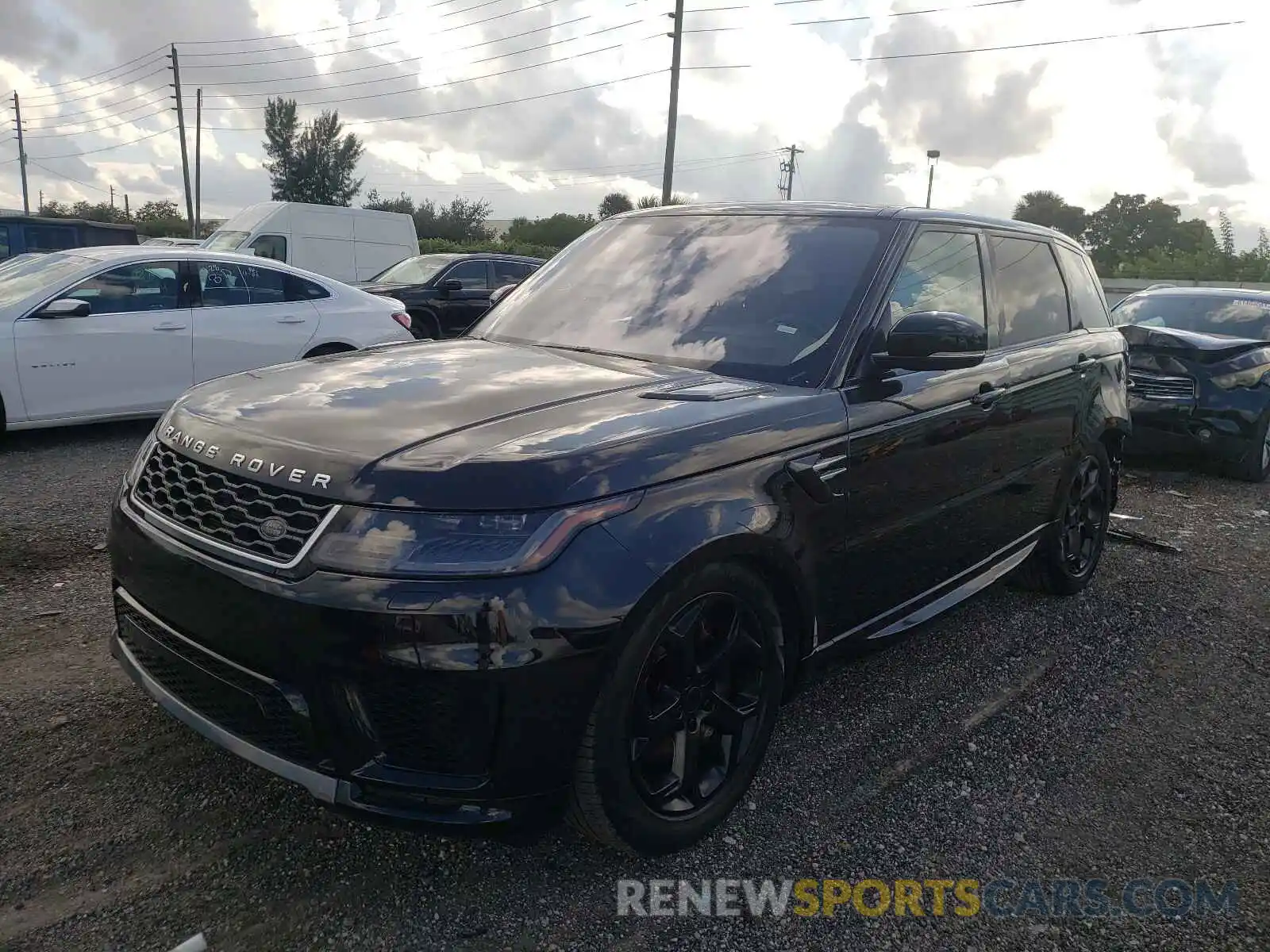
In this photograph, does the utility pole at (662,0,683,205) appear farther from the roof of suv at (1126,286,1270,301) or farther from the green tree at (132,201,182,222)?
the green tree at (132,201,182,222)

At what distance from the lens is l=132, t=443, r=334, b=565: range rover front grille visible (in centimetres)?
216

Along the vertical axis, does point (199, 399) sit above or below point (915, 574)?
above

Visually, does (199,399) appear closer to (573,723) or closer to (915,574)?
(573,723)

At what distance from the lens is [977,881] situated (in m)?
2.60

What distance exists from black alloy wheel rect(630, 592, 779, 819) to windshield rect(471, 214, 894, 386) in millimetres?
841

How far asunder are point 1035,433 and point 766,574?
196cm

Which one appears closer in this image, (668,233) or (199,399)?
(199,399)

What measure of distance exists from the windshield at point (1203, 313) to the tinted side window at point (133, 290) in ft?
26.6

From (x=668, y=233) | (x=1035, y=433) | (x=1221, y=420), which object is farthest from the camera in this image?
(x=1221, y=420)

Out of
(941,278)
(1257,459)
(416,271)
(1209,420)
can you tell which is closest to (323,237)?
(416,271)

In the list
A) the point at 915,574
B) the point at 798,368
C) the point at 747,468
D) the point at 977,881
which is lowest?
the point at 977,881

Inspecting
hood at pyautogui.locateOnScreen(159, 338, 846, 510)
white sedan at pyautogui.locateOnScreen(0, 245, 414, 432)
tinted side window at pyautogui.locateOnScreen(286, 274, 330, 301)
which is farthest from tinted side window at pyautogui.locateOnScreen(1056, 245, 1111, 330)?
tinted side window at pyautogui.locateOnScreen(286, 274, 330, 301)

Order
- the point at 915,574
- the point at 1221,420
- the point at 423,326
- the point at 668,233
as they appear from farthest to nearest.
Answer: the point at 423,326, the point at 1221,420, the point at 668,233, the point at 915,574

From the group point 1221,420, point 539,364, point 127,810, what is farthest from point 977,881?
point 1221,420
